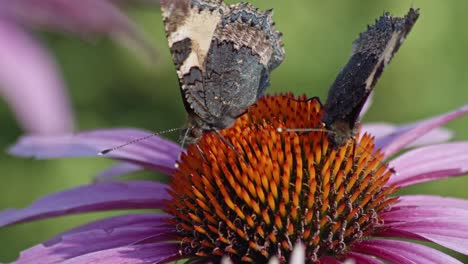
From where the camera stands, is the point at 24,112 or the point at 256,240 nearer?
the point at 24,112

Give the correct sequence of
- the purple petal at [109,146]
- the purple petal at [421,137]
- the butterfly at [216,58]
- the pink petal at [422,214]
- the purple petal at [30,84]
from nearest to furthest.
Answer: the purple petal at [30,84] → the pink petal at [422,214] → the butterfly at [216,58] → the purple petal at [109,146] → the purple petal at [421,137]

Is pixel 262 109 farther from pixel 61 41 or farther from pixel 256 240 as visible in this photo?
pixel 61 41

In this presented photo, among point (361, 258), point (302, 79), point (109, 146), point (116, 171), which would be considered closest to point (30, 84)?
point (361, 258)

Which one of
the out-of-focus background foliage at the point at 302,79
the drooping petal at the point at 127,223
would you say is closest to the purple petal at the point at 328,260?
the drooping petal at the point at 127,223

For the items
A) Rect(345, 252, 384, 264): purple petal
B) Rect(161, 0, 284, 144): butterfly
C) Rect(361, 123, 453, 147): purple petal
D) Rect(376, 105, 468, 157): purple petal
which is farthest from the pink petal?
Rect(361, 123, 453, 147): purple petal

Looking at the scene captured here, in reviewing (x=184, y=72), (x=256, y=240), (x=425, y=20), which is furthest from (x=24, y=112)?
(x=425, y=20)

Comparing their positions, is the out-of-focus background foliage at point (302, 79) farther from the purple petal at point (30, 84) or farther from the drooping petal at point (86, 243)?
the purple petal at point (30, 84)
